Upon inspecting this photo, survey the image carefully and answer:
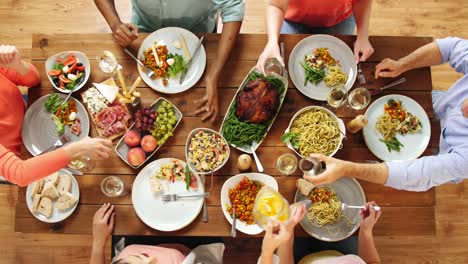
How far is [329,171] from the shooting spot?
5.89 ft

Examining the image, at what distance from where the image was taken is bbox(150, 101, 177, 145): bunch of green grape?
1.94m

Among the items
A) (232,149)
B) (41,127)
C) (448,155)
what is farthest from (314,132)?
(41,127)

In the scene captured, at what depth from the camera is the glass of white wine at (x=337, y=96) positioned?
1.98 metres

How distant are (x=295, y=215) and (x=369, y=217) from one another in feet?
1.45

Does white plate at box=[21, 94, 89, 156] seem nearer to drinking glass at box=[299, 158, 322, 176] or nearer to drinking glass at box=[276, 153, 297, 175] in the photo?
drinking glass at box=[276, 153, 297, 175]

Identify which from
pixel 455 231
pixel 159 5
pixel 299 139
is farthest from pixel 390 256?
pixel 159 5

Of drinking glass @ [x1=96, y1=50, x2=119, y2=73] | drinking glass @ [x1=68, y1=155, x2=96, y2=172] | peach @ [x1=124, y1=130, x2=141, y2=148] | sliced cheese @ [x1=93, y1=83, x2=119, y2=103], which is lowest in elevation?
drinking glass @ [x1=68, y1=155, x2=96, y2=172]

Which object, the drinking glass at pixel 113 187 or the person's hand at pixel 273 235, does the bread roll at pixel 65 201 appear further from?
the person's hand at pixel 273 235

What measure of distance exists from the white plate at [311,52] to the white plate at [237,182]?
53cm

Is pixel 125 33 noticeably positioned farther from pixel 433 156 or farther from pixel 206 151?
pixel 433 156

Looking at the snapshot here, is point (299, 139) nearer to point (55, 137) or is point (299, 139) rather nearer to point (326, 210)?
point (326, 210)

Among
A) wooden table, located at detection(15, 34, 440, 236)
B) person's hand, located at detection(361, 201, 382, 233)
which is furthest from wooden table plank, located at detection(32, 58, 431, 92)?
person's hand, located at detection(361, 201, 382, 233)

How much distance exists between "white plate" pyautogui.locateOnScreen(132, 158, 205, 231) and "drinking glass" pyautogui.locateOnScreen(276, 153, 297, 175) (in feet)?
1.40

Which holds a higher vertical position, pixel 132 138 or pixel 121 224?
pixel 132 138
